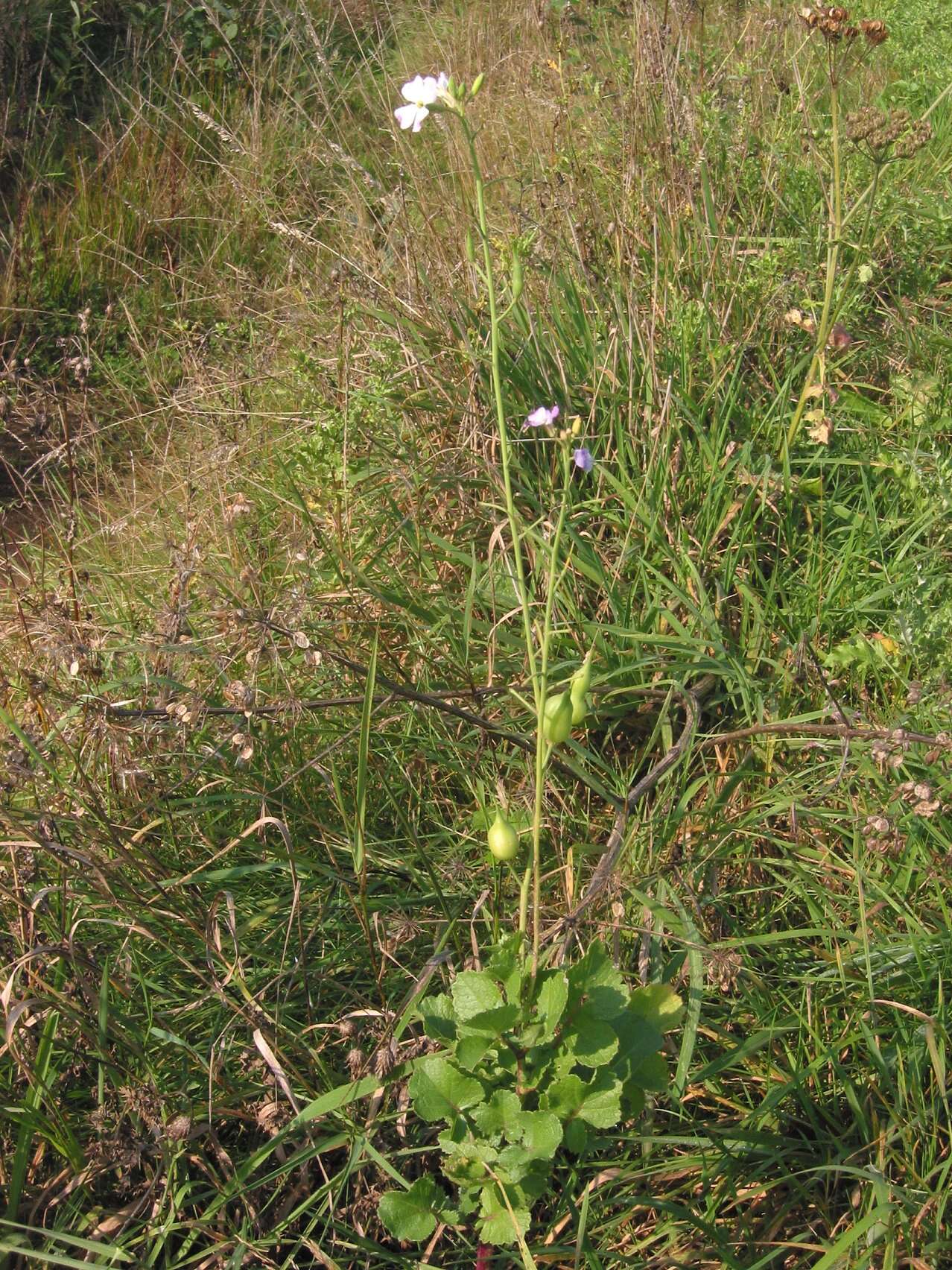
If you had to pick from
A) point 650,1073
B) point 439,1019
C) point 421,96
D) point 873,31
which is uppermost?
point 421,96

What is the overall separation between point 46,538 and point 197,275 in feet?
3.94

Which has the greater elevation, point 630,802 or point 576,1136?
point 576,1136

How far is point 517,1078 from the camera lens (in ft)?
4.20

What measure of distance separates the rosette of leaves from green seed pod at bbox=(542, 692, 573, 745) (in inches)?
9.7

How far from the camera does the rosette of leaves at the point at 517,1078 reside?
4.05ft

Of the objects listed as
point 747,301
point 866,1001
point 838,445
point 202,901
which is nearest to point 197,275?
point 747,301

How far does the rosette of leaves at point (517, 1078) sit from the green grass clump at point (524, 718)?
0.04 feet

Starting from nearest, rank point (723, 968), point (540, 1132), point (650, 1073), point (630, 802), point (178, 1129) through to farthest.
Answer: point (540, 1132) → point (650, 1073) → point (178, 1129) → point (723, 968) → point (630, 802)

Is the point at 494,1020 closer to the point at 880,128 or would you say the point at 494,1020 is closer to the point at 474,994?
the point at 474,994

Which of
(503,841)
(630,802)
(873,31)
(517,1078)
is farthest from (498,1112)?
(873,31)

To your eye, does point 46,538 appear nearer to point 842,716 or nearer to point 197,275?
point 197,275

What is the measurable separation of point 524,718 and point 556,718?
2.54ft

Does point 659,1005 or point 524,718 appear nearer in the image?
point 659,1005

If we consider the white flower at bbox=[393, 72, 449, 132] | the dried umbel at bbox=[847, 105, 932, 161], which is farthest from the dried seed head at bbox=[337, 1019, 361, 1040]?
the dried umbel at bbox=[847, 105, 932, 161]
